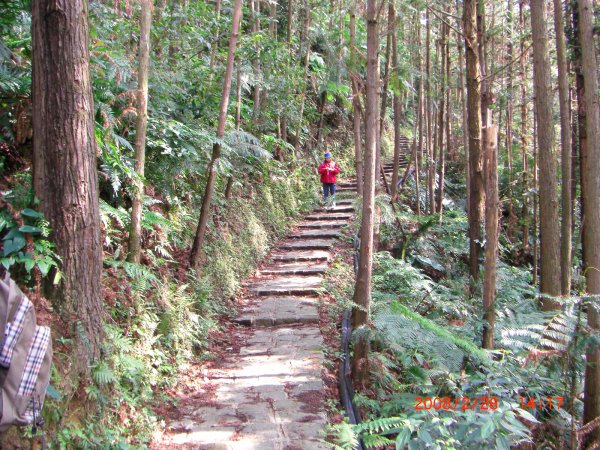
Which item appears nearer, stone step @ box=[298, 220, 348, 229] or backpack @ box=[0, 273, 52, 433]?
backpack @ box=[0, 273, 52, 433]

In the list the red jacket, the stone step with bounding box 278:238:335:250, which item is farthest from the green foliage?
the red jacket

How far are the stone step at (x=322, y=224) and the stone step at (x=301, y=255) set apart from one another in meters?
2.32

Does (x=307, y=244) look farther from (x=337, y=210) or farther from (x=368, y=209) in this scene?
(x=368, y=209)

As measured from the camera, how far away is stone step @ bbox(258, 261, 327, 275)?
371 inches

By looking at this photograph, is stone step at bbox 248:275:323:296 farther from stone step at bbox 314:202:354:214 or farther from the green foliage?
stone step at bbox 314:202:354:214

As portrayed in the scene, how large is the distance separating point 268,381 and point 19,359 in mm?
3187

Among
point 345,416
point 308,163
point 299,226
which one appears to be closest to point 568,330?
point 345,416

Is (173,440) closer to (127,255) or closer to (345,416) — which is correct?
(345,416)

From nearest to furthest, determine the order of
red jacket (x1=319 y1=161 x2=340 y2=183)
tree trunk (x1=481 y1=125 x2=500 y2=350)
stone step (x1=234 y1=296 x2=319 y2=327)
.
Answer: tree trunk (x1=481 y1=125 x2=500 y2=350)
stone step (x1=234 y1=296 x2=319 y2=327)
red jacket (x1=319 y1=161 x2=340 y2=183)

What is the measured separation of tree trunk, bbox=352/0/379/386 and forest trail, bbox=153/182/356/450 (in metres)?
0.54

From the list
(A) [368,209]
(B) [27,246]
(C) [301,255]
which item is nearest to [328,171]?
(C) [301,255]

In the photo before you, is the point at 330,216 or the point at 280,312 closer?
the point at 280,312

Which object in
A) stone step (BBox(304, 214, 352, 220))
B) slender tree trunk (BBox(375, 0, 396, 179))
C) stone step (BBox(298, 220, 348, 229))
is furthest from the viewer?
stone step (BBox(304, 214, 352, 220))

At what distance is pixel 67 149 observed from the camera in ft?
12.8
